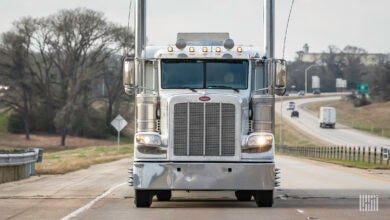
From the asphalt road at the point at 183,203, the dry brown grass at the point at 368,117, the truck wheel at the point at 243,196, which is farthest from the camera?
the dry brown grass at the point at 368,117

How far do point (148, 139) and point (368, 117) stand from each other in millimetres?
111077

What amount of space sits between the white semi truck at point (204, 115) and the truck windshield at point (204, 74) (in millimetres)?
19

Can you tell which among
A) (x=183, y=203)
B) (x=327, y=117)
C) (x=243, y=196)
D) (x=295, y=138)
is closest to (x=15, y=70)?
(x=295, y=138)

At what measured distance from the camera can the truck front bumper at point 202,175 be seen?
17141 mm

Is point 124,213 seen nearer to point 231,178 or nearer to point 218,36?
point 231,178

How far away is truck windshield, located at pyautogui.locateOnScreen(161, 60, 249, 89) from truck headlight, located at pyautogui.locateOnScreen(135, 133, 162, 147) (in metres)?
1.12

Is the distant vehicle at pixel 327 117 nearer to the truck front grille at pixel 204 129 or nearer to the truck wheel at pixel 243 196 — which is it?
the truck wheel at pixel 243 196

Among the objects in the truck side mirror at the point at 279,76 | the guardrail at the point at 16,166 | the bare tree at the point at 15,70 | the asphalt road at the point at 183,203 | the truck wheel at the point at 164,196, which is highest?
the bare tree at the point at 15,70

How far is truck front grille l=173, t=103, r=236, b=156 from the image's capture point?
17.2 m

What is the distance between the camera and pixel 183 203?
19.3m

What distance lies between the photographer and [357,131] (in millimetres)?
114375

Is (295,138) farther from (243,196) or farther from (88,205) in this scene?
(88,205)

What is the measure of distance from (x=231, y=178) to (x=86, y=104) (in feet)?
258

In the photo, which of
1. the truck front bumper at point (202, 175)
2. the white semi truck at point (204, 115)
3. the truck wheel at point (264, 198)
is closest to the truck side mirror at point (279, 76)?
the white semi truck at point (204, 115)
